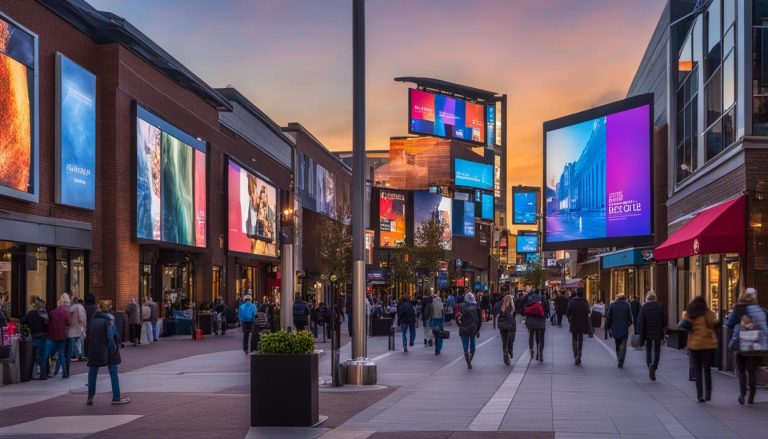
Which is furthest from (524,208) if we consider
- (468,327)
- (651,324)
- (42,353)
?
(42,353)

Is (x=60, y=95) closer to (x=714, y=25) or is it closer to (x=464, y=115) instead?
(x=714, y=25)

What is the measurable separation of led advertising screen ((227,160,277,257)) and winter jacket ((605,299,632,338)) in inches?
1236

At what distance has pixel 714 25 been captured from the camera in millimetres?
25953

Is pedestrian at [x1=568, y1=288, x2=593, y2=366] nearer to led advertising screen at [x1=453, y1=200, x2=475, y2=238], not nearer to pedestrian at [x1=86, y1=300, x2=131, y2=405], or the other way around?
pedestrian at [x1=86, y1=300, x2=131, y2=405]

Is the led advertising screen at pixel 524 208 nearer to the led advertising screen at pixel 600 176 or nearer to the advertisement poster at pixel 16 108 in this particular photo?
the led advertising screen at pixel 600 176

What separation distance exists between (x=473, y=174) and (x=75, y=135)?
9392 cm

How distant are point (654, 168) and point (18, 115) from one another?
25148 mm

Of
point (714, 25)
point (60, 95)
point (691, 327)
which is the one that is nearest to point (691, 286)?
point (714, 25)

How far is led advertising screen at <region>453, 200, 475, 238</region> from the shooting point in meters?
116

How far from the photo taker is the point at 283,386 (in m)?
12.0

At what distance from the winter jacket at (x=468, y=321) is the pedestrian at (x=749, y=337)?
8.28 meters

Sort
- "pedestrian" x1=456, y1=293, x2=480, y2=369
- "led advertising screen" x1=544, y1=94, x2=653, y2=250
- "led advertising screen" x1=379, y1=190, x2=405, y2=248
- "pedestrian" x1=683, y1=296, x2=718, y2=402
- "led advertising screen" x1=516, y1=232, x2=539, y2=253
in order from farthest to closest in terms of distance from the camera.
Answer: "led advertising screen" x1=516, y1=232, x2=539, y2=253
"led advertising screen" x1=379, y1=190, x2=405, y2=248
"led advertising screen" x1=544, y1=94, x2=653, y2=250
"pedestrian" x1=456, y1=293, x2=480, y2=369
"pedestrian" x1=683, y1=296, x2=718, y2=402

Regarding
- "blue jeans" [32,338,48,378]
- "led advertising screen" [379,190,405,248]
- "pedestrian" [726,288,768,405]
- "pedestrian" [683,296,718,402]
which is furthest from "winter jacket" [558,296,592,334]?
"led advertising screen" [379,190,405,248]

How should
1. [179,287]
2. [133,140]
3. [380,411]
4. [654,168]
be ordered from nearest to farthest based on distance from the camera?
[380,411]
[133,140]
[654,168]
[179,287]
